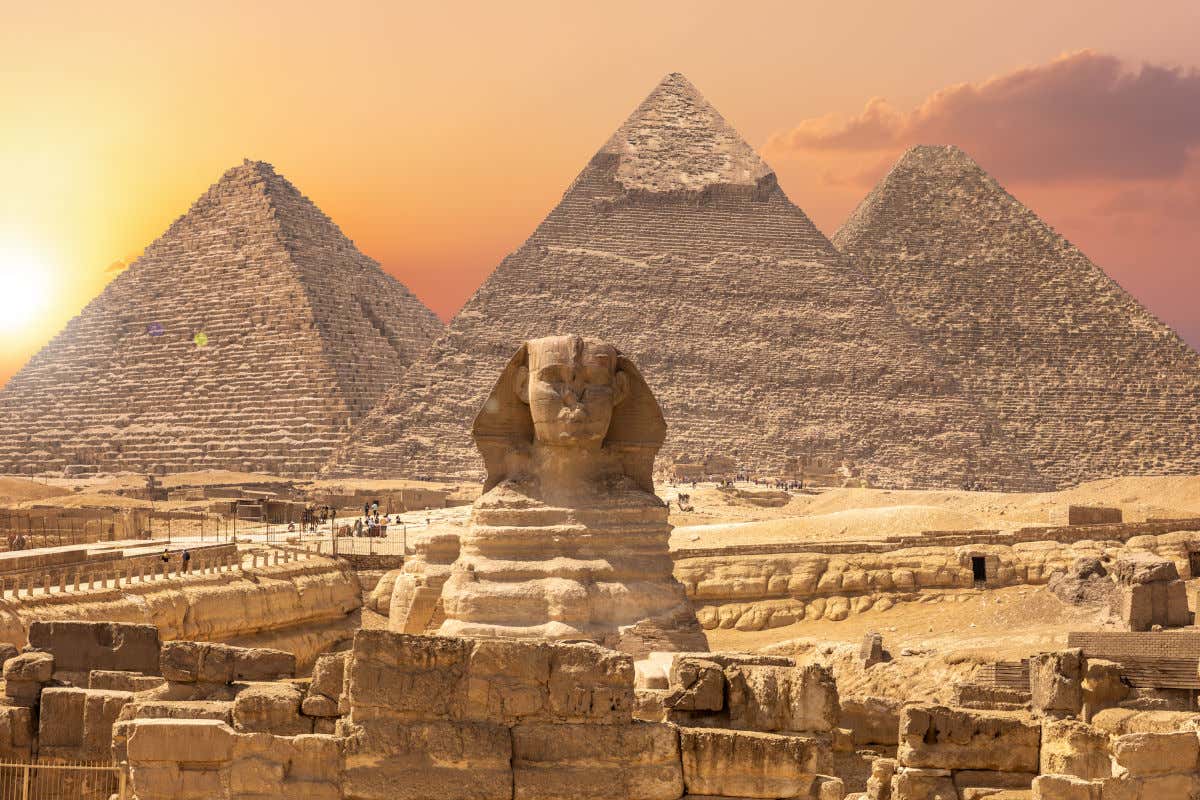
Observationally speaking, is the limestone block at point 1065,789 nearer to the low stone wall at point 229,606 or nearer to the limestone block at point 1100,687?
the limestone block at point 1100,687

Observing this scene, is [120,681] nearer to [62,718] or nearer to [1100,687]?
[62,718]

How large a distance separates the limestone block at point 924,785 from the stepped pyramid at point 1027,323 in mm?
130788

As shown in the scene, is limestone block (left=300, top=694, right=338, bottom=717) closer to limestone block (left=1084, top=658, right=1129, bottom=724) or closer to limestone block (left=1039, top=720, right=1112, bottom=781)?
limestone block (left=1039, top=720, right=1112, bottom=781)

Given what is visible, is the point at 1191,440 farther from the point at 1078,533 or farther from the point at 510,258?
the point at 1078,533

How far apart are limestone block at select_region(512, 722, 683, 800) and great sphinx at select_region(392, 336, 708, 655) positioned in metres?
3.45

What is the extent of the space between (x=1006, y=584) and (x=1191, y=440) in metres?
126

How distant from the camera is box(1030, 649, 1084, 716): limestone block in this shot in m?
6.38

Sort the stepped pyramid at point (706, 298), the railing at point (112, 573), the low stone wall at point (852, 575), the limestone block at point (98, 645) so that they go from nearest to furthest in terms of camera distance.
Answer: the limestone block at point (98, 645), the railing at point (112, 573), the low stone wall at point (852, 575), the stepped pyramid at point (706, 298)

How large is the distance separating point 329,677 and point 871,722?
209 centimetres

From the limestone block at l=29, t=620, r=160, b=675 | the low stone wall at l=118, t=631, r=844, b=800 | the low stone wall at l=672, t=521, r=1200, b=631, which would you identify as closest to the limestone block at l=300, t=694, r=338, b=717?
the low stone wall at l=118, t=631, r=844, b=800

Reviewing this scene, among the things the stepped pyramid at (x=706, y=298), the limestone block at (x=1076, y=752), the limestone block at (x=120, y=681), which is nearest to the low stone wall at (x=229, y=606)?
the limestone block at (x=120, y=681)

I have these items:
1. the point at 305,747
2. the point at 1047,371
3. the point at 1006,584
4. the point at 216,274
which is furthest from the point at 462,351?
the point at 305,747

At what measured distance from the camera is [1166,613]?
12.3 m

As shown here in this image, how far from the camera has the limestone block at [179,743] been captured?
4965 millimetres
